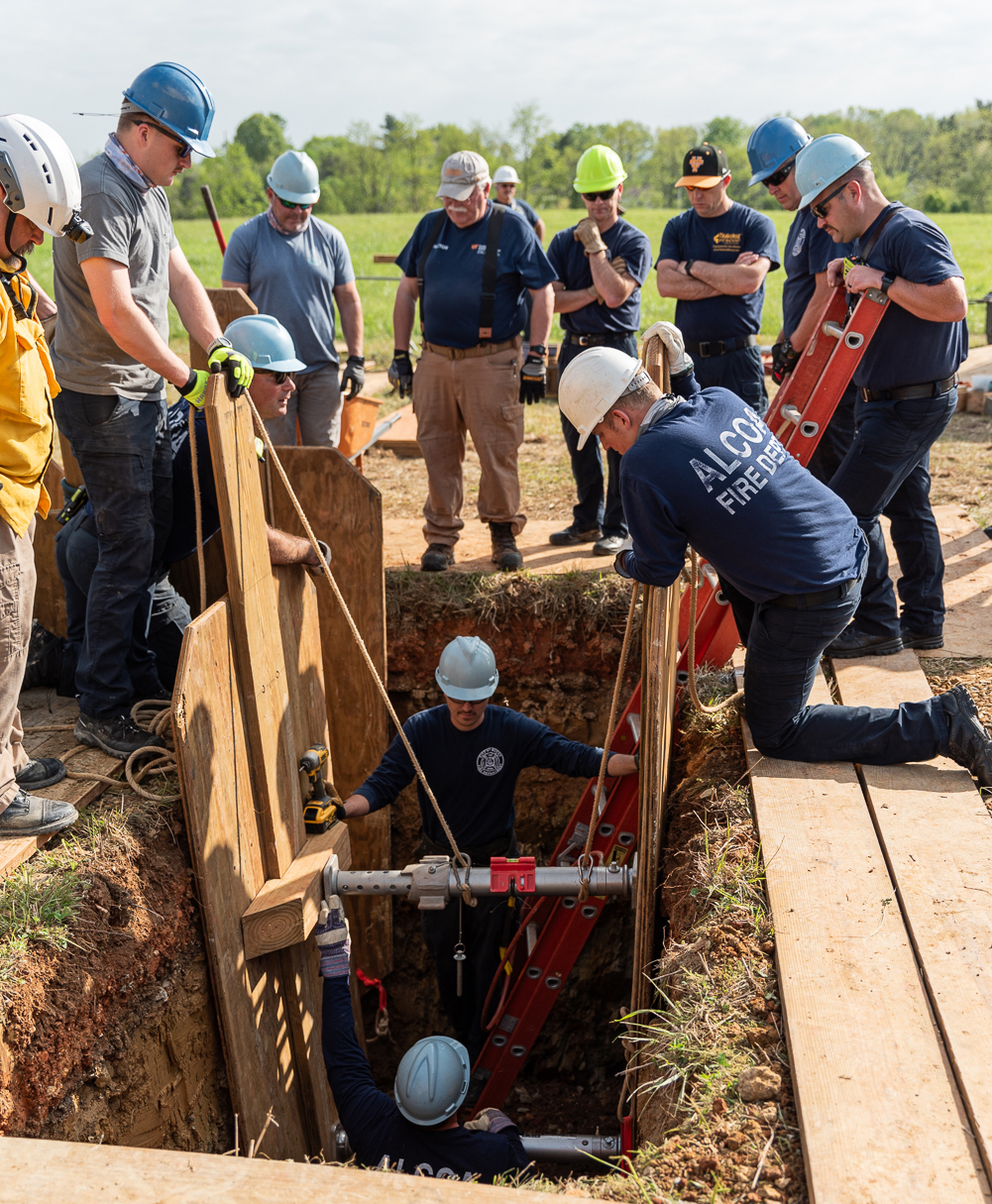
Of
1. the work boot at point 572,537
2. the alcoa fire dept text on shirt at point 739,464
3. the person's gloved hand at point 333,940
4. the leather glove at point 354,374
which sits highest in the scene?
the alcoa fire dept text on shirt at point 739,464

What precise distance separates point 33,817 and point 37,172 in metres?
2.13

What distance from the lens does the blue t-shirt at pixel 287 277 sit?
5.93 meters

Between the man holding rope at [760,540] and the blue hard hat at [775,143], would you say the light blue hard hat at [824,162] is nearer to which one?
the man holding rope at [760,540]

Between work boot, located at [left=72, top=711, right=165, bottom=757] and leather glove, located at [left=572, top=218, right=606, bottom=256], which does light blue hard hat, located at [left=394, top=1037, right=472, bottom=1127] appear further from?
leather glove, located at [left=572, top=218, right=606, bottom=256]

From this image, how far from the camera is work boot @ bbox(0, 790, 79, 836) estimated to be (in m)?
3.54

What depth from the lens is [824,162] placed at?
12.8 ft

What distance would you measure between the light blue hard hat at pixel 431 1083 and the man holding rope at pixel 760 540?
165cm

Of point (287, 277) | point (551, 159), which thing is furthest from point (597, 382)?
point (551, 159)

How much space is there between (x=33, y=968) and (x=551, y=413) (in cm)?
836

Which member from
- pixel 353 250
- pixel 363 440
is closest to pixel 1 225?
pixel 363 440

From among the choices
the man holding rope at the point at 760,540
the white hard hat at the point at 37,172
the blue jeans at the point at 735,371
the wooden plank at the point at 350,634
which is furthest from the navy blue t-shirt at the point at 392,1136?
the blue jeans at the point at 735,371

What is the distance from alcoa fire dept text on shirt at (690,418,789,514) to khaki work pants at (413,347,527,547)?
7.47ft

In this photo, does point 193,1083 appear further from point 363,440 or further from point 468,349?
point 363,440

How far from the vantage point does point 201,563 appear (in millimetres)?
3910
